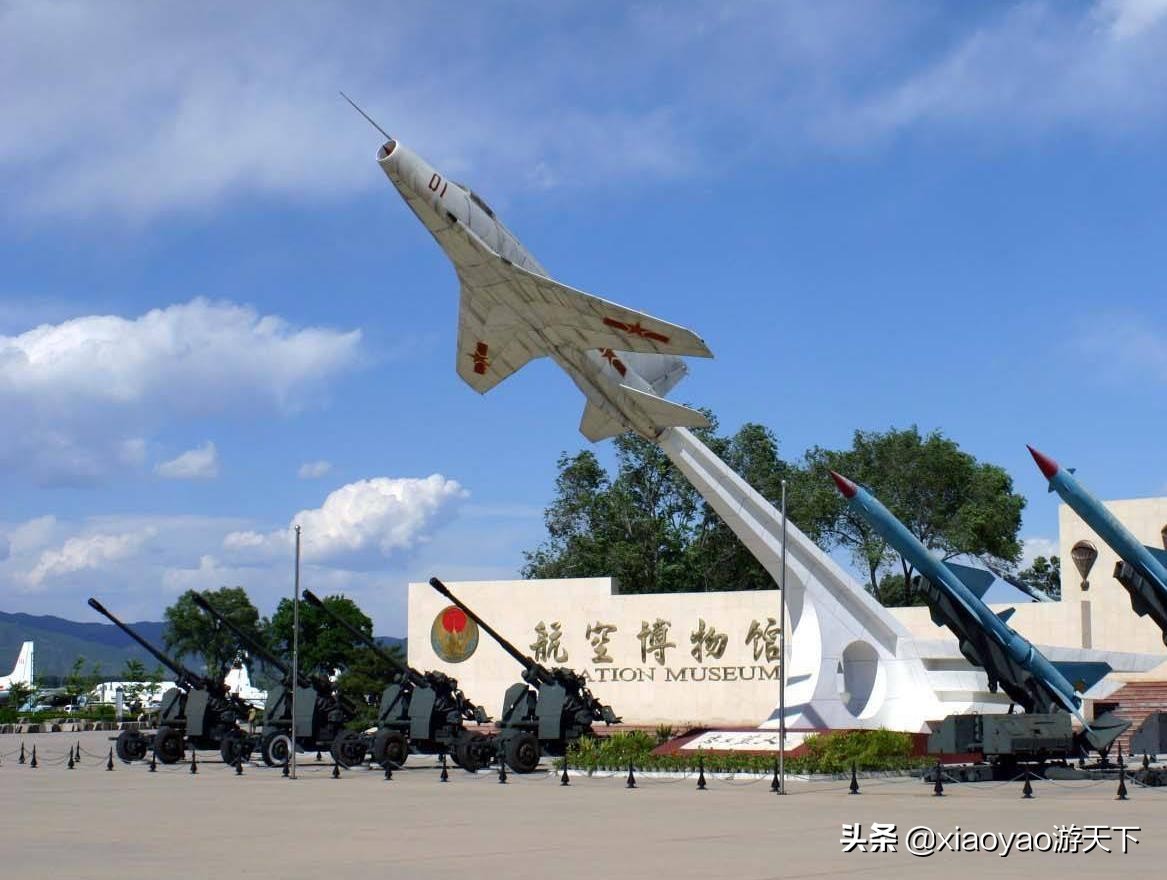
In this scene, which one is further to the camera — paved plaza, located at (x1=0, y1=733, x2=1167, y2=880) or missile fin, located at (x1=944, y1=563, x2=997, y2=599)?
missile fin, located at (x1=944, y1=563, x2=997, y2=599)

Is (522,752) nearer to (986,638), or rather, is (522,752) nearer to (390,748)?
(390,748)

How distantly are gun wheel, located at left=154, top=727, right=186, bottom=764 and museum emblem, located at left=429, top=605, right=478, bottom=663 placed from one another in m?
13.1

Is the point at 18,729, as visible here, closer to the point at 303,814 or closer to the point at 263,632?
the point at 263,632

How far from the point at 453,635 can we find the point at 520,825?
84.4ft

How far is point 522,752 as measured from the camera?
2461 centimetres

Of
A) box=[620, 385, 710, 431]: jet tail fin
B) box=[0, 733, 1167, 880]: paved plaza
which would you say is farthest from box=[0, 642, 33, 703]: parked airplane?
box=[620, 385, 710, 431]: jet tail fin

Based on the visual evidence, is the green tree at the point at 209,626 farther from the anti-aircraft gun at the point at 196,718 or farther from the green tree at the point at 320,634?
the anti-aircraft gun at the point at 196,718

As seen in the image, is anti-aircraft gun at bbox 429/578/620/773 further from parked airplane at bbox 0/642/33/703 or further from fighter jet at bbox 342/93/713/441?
parked airplane at bbox 0/642/33/703

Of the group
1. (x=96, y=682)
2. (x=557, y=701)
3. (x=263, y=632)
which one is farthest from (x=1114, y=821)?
(x=96, y=682)

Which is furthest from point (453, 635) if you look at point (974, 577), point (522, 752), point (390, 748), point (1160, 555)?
point (1160, 555)

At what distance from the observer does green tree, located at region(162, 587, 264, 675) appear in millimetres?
83562

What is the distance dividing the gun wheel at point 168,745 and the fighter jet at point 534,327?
9.42 metres

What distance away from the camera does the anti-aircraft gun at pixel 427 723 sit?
999 inches

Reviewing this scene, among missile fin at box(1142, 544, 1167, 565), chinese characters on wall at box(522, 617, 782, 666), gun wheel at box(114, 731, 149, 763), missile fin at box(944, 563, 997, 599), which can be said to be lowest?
gun wheel at box(114, 731, 149, 763)
